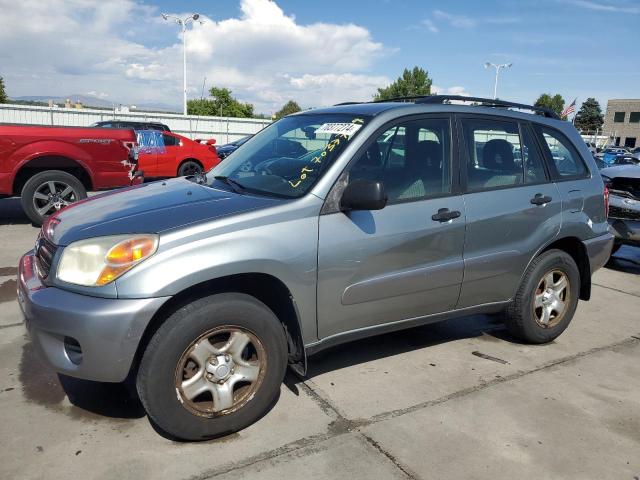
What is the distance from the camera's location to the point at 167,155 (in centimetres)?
1322

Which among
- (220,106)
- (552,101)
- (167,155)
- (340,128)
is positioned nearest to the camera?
(340,128)

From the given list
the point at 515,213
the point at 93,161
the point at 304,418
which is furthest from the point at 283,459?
the point at 93,161

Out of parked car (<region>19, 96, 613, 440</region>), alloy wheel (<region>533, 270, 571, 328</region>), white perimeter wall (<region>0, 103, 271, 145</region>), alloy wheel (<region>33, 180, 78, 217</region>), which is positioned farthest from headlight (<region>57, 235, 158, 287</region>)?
white perimeter wall (<region>0, 103, 271, 145</region>)

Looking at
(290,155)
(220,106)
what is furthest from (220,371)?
(220,106)

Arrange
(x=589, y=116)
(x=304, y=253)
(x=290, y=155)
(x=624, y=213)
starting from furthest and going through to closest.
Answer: (x=589, y=116) → (x=624, y=213) → (x=290, y=155) → (x=304, y=253)

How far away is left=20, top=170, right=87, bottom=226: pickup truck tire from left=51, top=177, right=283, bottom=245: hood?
491 cm

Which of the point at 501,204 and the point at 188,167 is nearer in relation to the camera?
the point at 501,204

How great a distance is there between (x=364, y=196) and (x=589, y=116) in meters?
130

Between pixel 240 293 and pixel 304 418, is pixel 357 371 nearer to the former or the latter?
pixel 304 418

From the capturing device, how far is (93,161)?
26.6 feet

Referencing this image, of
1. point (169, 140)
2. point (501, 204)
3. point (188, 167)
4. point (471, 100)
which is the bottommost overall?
point (188, 167)

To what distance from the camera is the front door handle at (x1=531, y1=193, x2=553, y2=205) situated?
4.05m

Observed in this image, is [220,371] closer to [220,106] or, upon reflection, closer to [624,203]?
[624,203]

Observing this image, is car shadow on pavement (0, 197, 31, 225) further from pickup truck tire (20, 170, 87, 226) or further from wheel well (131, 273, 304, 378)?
wheel well (131, 273, 304, 378)
